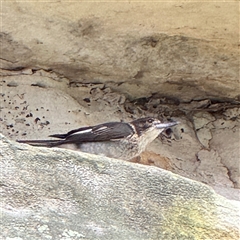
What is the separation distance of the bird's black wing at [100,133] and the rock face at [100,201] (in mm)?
1031

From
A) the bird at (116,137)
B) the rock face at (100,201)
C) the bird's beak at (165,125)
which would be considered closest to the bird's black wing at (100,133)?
the bird at (116,137)

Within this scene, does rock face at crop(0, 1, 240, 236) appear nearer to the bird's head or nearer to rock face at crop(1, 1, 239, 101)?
rock face at crop(1, 1, 239, 101)

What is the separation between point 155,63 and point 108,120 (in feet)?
1.30

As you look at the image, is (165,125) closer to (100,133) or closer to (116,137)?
(116,137)

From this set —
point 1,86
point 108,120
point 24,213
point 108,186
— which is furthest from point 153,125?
point 24,213

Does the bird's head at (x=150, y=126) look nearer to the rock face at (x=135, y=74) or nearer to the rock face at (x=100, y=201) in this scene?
the rock face at (x=135, y=74)

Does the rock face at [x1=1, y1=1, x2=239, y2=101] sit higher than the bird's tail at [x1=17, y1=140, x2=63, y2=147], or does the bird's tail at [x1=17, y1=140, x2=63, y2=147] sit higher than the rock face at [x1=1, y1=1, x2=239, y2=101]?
the rock face at [x1=1, y1=1, x2=239, y2=101]

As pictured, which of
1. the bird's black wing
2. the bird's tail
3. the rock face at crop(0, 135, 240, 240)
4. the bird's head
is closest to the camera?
the rock face at crop(0, 135, 240, 240)

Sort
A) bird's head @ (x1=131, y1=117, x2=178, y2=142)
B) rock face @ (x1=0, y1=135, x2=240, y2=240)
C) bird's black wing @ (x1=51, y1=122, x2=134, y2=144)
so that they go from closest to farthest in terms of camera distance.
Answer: rock face @ (x1=0, y1=135, x2=240, y2=240) → bird's black wing @ (x1=51, y1=122, x2=134, y2=144) → bird's head @ (x1=131, y1=117, x2=178, y2=142)

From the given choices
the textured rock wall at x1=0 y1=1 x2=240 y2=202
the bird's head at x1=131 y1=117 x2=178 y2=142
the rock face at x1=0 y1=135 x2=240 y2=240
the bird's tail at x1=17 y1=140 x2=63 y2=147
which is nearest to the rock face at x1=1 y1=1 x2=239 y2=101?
the textured rock wall at x1=0 y1=1 x2=240 y2=202

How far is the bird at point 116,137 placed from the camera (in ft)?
13.0

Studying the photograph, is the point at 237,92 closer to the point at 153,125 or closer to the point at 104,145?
the point at 153,125

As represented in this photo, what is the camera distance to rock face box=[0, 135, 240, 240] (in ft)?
8.58

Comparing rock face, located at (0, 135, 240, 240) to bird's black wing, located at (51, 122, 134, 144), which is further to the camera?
bird's black wing, located at (51, 122, 134, 144)
